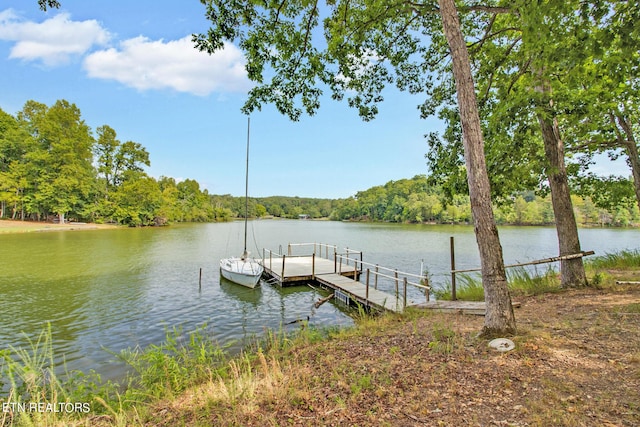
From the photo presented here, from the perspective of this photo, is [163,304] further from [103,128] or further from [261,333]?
[103,128]

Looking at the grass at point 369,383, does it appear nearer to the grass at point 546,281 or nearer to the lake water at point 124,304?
the lake water at point 124,304

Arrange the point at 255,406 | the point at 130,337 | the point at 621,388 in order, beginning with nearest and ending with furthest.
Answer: the point at 621,388
the point at 255,406
the point at 130,337

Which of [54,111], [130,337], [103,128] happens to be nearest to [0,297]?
[130,337]

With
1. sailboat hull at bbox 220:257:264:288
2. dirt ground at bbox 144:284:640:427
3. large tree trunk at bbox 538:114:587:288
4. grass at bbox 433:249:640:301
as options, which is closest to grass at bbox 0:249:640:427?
dirt ground at bbox 144:284:640:427

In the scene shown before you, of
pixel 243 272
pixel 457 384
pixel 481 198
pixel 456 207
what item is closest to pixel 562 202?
pixel 481 198

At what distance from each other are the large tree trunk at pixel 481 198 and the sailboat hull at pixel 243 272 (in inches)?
478

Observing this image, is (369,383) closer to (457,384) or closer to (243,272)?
(457,384)

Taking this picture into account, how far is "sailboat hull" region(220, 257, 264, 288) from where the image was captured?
1529cm

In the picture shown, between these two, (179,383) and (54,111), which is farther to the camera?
(54,111)

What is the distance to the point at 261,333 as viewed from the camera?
9281 millimetres

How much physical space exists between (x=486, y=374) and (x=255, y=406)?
8.88 ft

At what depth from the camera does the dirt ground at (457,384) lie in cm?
288

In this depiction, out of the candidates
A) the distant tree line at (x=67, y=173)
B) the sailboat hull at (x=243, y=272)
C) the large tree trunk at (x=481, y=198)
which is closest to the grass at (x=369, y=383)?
the large tree trunk at (x=481, y=198)

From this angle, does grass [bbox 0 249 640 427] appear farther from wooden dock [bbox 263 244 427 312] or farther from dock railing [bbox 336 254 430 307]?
wooden dock [bbox 263 244 427 312]
